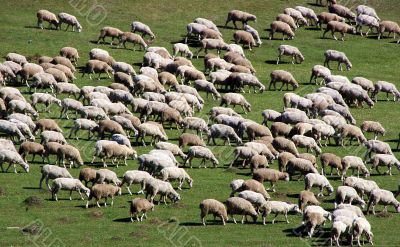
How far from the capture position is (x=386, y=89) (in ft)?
217

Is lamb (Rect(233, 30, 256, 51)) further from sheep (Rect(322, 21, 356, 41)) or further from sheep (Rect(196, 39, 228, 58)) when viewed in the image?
sheep (Rect(322, 21, 356, 41))

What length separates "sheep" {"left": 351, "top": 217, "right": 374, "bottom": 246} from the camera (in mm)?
42781

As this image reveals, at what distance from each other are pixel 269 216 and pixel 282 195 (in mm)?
2580

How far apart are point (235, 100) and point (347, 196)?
51.9ft

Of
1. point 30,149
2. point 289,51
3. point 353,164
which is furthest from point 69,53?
point 353,164

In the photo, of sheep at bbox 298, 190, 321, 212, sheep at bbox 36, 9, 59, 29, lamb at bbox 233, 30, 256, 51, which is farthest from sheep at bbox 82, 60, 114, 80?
sheep at bbox 298, 190, 321, 212

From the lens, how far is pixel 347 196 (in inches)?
1870

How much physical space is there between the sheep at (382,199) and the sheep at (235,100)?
16169 millimetres

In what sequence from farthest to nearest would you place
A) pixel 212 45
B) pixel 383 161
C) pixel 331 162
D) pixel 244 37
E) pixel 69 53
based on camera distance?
pixel 244 37
pixel 212 45
pixel 69 53
pixel 383 161
pixel 331 162

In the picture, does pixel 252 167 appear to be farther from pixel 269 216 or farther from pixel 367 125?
pixel 367 125

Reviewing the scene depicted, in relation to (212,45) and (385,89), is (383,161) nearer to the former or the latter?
(385,89)

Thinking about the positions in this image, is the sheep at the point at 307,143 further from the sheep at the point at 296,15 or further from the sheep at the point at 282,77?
the sheep at the point at 296,15

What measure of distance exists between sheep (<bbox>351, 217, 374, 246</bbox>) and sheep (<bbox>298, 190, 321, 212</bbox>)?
408 cm

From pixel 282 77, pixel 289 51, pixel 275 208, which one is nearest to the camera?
pixel 275 208
